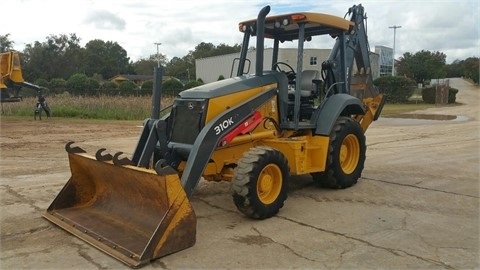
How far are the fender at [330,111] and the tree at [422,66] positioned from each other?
69983 millimetres

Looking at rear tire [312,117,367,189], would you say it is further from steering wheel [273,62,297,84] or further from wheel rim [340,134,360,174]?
steering wheel [273,62,297,84]

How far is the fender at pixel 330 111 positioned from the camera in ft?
22.1

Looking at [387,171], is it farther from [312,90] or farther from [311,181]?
[312,90]

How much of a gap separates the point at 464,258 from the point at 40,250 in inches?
165

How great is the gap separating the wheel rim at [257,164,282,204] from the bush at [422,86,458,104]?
3550 centimetres

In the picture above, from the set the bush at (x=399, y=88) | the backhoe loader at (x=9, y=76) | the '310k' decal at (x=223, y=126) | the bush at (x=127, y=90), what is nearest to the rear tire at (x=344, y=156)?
the '310k' decal at (x=223, y=126)

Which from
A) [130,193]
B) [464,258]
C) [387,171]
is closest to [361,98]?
[387,171]

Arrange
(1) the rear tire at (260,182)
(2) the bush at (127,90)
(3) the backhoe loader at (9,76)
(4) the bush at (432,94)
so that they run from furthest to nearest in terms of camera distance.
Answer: (4) the bush at (432,94), (2) the bush at (127,90), (3) the backhoe loader at (9,76), (1) the rear tire at (260,182)

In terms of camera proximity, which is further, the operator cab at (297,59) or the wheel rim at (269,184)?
the operator cab at (297,59)

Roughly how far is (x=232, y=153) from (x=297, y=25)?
2.24 metres

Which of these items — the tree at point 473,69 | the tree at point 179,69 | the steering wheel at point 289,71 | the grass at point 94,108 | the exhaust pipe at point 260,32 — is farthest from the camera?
the tree at point 179,69

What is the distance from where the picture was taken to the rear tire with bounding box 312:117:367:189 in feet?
22.4

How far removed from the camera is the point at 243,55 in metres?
7.20

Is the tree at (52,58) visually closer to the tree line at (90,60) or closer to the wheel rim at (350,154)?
the tree line at (90,60)
